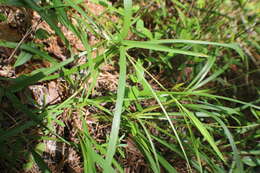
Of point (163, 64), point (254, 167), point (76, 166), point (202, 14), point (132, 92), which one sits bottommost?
point (254, 167)

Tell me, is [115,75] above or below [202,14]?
below

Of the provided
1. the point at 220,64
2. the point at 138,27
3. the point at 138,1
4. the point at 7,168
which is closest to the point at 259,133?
the point at 220,64

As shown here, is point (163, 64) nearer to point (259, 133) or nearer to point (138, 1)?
point (138, 1)

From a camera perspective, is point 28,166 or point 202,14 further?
point 202,14

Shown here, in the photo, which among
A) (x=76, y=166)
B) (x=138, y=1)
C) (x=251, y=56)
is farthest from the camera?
(x=251, y=56)

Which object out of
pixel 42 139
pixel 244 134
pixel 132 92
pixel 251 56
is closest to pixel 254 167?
pixel 244 134

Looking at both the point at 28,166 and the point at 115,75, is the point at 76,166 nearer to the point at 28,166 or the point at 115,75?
the point at 28,166

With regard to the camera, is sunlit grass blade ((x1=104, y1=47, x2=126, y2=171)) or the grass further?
the grass

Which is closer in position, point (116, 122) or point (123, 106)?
point (116, 122)

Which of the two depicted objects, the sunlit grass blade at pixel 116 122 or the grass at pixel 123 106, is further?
the grass at pixel 123 106

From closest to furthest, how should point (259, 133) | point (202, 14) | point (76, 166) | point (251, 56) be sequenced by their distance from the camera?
point (76, 166)
point (259, 133)
point (202, 14)
point (251, 56)
